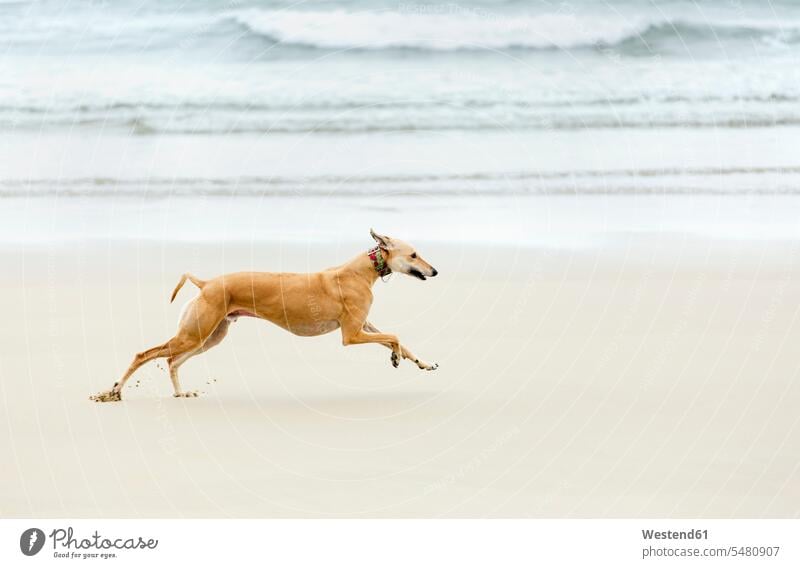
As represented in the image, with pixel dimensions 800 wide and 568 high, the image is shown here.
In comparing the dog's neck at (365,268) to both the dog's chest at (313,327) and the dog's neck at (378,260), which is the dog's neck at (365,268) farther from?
the dog's chest at (313,327)

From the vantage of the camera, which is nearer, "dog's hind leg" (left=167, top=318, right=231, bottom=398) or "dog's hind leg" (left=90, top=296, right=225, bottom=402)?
"dog's hind leg" (left=90, top=296, right=225, bottom=402)

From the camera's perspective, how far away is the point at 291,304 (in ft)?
49.8

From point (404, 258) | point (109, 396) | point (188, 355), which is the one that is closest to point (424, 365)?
point (404, 258)

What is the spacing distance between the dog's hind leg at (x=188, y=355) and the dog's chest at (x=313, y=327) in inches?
36.4

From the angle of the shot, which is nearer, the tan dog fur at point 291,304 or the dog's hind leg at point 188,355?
the tan dog fur at point 291,304

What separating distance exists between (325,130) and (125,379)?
9055mm

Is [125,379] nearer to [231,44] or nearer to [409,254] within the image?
[409,254]

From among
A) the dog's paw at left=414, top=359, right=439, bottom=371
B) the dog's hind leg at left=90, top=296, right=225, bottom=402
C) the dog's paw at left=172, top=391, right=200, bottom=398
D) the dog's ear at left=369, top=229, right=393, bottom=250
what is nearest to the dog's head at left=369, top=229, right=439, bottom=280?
the dog's ear at left=369, top=229, right=393, bottom=250

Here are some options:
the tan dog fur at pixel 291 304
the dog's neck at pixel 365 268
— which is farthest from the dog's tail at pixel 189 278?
the dog's neck at pixel 365 268

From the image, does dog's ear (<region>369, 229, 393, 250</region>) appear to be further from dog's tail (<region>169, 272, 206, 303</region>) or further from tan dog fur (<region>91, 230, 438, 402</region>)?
dog's tail (<region>169, 272, 206, 303</region>)
